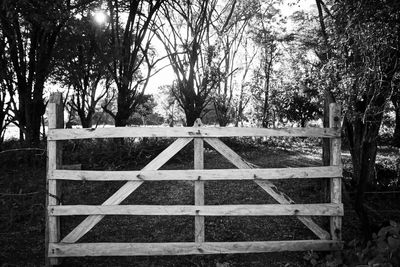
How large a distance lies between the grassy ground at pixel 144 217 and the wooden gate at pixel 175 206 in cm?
26

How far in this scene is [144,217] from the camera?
5660mm

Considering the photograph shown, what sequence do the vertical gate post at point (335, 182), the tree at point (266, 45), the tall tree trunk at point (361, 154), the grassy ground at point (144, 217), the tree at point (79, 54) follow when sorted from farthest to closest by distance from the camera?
1. the tree at point (266, 45)
2. the tree at point (79, 54)
3. the tall tree trunk at point (361, 154)
4. the grassy ground at point (144, 217)
5. the vertical gate post at point (335, 182)

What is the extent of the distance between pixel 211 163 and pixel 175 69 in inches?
253

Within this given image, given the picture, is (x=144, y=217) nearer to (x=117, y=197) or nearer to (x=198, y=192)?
(x=117, y=197)

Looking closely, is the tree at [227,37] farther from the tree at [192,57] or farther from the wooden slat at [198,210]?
the wooden slat at [198,210]

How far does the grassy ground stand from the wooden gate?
26 centimetres

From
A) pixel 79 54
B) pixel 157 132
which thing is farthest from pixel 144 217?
pixel 79 54

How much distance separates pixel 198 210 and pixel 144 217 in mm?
1784

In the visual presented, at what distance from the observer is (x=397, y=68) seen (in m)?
4.70

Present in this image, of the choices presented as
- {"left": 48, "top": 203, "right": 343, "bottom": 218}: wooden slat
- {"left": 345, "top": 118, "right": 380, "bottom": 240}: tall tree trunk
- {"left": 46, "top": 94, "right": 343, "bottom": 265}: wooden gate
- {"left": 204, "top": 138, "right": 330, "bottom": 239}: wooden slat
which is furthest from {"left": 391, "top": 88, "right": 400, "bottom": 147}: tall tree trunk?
{"left": 204, "top": 138, "right": 330, "bottom": 239}: wooden slat

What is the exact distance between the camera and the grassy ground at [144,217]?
14.8 feet

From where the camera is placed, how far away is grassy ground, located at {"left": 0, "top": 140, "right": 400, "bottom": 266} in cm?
452

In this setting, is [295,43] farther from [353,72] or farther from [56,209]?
[56,209]

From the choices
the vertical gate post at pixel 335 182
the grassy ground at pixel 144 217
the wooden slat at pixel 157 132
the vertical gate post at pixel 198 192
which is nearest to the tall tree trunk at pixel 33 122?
the grassy ground at pixel 144 217
